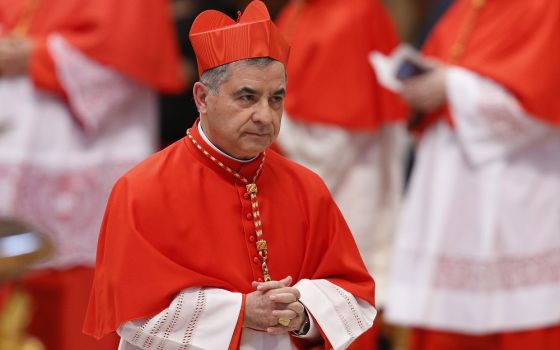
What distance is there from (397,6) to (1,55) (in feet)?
9.55

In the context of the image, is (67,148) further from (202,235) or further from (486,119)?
(202,235)

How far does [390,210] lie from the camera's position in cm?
476

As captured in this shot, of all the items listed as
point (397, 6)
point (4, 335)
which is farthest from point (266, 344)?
point (397, 6)

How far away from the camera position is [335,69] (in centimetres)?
451

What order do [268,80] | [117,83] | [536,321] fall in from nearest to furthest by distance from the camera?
[268,80] → [536,321] → [117,83]

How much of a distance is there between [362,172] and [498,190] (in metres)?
0.70

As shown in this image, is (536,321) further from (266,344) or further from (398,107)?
(266,344)

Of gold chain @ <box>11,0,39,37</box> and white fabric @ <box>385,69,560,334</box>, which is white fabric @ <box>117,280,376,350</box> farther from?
gold chain @ <box>11,0,39,37</box>

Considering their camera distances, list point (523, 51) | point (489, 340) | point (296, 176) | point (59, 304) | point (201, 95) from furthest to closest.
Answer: point (59, 304)
point (489, 340)
point (523, 51)
point (296, 176)
point (201, 95)

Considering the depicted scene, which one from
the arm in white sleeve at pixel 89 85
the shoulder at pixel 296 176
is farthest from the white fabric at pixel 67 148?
the shoulder at pixel 296 176

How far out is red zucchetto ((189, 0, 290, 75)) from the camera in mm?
2348

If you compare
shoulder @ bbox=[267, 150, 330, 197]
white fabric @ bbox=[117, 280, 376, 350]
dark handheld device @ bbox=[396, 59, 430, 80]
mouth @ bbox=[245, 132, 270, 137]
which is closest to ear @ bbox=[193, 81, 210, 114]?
mouth @ bbox=[245, 132, 270, 137]

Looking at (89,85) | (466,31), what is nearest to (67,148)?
(89,85)

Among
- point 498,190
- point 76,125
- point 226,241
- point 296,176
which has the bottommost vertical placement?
point 498,190
